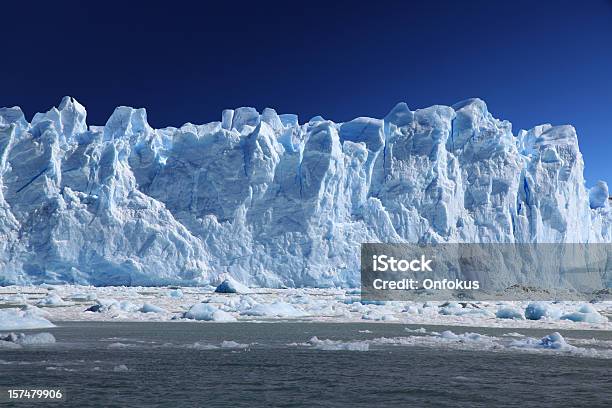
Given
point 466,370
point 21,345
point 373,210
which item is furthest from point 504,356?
point 373,210

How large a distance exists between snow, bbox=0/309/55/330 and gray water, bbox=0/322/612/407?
126 inches

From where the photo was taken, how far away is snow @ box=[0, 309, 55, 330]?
57.6ft

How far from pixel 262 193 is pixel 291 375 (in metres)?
41.7

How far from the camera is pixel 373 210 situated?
5331cm

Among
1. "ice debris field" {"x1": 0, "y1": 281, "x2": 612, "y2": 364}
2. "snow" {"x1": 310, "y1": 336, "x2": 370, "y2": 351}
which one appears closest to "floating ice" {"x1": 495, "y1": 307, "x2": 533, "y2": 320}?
"ice debris field" {"x1": 0, "y1": 281, "x2": 612, "y2": 364}

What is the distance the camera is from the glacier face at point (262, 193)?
47.0 metres

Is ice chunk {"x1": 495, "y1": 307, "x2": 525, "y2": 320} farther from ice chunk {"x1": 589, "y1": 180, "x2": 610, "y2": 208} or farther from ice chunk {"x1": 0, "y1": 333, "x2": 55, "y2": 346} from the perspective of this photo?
ice chunk {"x1": 589, "y1": 180, "x2": 610, "y2": 208}

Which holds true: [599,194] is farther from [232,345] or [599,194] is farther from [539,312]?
[232,345]

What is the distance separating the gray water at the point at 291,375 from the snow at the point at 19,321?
3208 millimetres

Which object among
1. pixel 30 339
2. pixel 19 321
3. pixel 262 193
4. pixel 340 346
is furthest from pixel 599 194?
pixel 30 339

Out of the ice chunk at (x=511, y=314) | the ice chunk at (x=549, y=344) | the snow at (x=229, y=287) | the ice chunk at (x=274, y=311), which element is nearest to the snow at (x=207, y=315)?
the ice chunk at (x=274, y=311)

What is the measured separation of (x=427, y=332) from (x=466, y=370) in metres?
7.68

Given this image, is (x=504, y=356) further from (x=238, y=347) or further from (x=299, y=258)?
(x=299, y=258)

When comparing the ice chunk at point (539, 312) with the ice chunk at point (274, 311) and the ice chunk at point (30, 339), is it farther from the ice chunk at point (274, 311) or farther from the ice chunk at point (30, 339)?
the ice chunk at point (30, 339)
